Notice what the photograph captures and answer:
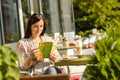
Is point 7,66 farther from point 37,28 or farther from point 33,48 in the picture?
point 37,28

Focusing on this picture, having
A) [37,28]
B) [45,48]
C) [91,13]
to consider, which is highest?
[37,28]

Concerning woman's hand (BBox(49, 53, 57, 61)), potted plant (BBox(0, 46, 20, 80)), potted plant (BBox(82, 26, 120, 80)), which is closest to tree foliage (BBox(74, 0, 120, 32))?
woman's hand (BBox(49, 53, 57, 61))

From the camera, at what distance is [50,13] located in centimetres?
1334

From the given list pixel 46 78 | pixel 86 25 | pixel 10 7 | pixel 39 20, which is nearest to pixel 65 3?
pixel 86 25

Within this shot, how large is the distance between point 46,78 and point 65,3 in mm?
14227

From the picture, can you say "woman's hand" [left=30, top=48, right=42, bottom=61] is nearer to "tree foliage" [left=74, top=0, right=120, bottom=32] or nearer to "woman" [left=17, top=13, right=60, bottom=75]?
"woman" [left=17, top=13, right=60, bottom=75]

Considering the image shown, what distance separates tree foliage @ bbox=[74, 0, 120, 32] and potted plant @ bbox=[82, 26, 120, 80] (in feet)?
62.8

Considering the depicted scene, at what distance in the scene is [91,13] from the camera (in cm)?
2152

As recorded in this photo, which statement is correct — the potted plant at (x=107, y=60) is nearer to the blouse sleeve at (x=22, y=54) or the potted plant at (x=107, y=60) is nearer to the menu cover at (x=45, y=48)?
the menu cover at (x=45, y=48)

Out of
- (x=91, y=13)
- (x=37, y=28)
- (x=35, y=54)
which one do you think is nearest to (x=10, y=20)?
(x=37, y=28)

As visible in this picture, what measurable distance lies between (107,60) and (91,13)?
19.9 m

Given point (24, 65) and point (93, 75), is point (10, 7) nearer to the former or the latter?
point (24, 65)

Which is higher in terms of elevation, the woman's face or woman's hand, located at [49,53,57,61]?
the woman's face

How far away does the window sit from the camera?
28.2 ft
